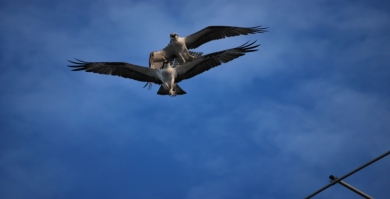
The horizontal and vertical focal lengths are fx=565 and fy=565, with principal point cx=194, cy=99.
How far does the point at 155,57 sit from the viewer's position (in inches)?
703

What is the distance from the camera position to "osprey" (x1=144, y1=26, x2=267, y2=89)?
17.7m

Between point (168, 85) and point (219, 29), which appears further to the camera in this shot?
point (219, 29)

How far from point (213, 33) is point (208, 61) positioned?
8.17ft

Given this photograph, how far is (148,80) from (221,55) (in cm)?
247

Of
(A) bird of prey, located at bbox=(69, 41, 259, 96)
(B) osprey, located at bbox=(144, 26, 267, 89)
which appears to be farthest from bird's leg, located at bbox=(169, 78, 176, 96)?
(B) osprey, located at bbox=(144, 26, 267, 89)

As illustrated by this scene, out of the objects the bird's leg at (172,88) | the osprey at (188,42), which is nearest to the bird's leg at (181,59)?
the osprey at (188,42)

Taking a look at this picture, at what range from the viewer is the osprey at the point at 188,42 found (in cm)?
1770

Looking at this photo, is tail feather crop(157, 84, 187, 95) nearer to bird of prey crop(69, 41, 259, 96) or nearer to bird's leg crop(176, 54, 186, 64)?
bird of prey crop(69, 41, 259, 96)

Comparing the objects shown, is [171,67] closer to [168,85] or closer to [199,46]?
[168,85]

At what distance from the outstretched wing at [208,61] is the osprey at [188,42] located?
1279 mm

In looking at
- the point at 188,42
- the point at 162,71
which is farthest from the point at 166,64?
the point at 188,42

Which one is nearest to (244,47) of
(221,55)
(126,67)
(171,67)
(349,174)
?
(221,55)

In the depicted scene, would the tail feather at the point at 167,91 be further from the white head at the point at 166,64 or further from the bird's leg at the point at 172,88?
the white head at the point at 166,64

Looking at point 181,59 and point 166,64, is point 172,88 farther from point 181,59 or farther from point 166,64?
point 181,59
